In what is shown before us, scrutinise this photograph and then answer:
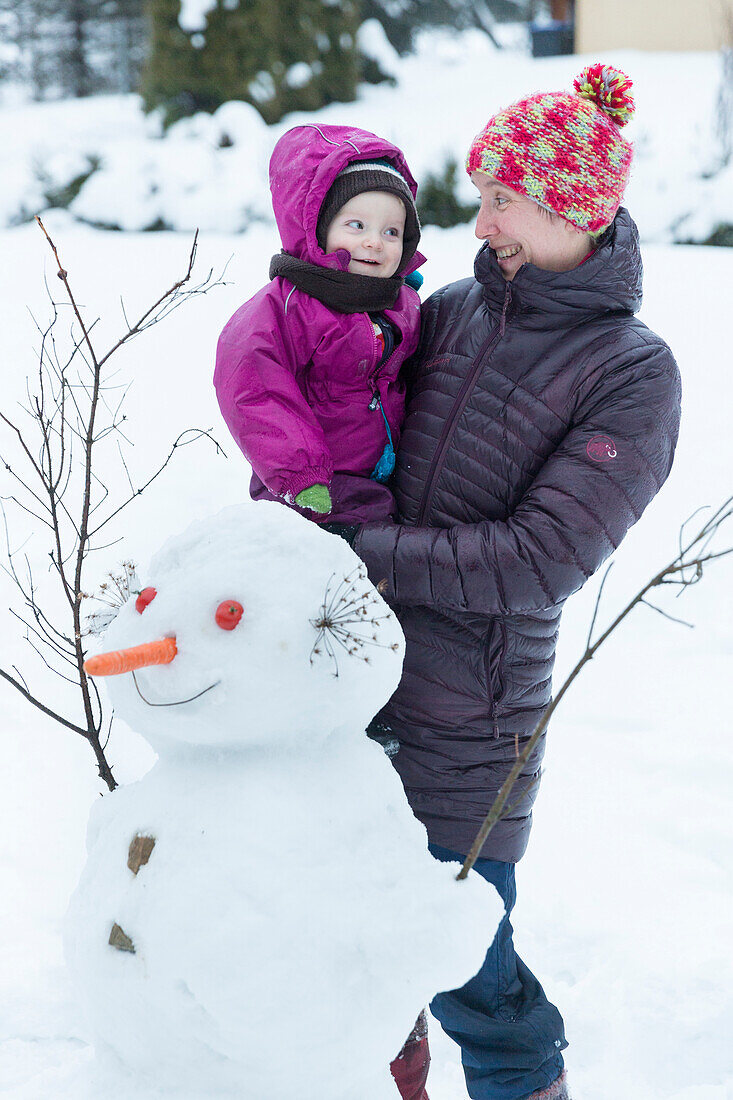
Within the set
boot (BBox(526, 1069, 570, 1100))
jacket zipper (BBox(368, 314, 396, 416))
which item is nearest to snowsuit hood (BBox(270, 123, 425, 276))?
jacket zipper (BBox(368, 314, 396, 416))

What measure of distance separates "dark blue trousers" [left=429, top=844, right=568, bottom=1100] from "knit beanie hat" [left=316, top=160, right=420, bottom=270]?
3.98 ft

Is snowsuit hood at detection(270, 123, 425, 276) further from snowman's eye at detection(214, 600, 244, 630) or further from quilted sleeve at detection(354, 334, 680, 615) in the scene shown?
snowman's eye at detection(214, 600, 244, 630)

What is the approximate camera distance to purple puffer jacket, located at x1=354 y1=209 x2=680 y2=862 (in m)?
1.60

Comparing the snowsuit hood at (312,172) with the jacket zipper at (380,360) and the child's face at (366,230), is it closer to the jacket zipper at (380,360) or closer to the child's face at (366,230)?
the child's face at (366,230)

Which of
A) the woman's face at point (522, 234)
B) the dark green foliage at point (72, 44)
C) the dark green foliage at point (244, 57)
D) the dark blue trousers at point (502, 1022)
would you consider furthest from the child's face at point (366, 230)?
the dark green foliage at point (72, 44)

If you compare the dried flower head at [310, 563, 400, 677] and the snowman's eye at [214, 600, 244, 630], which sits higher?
the snowman's eye at [214, 600, 244, 630]

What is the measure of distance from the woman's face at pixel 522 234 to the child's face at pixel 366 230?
0.17 m

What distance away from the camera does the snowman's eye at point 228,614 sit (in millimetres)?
1268

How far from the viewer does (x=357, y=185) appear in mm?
1750

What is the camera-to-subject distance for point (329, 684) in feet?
4.30

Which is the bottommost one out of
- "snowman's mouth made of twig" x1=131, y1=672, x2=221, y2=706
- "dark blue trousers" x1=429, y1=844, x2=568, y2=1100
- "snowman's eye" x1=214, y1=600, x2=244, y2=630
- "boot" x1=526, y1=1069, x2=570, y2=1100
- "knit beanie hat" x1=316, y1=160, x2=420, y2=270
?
"boot" x1=526, y1=1069, x2=570, y2=1100

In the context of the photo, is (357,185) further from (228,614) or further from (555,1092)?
(555,1092)

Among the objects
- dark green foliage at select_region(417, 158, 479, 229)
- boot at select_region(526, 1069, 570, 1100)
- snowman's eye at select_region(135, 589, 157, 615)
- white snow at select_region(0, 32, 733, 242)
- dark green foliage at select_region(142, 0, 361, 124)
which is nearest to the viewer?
snowman's eye at select_region(135, 589, 157, 615)

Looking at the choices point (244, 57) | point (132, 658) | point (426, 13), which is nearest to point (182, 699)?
point (132, 658)
